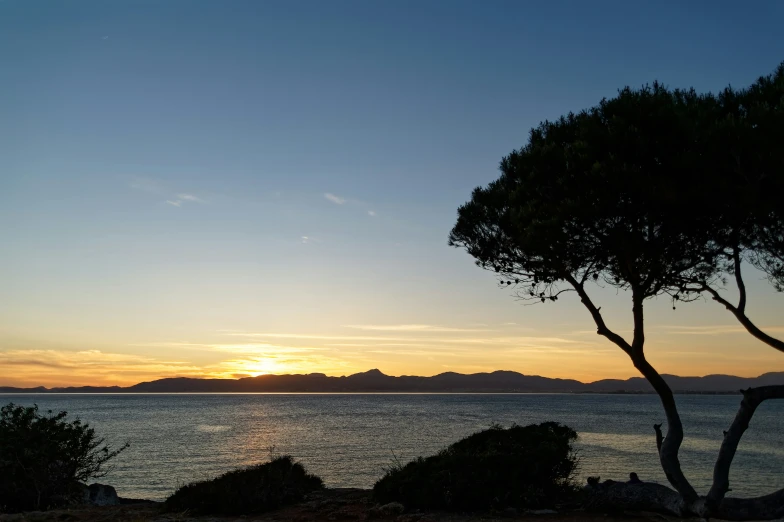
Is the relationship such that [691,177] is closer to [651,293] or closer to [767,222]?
[767,222]

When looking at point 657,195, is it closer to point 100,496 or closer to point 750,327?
point 750,327

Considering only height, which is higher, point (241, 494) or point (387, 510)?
point (241, 494)

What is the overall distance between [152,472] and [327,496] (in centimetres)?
2537

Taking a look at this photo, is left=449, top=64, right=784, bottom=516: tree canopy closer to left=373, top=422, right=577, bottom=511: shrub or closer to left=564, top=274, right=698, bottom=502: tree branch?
left=564, top=274, right=698, bottom=502: tree branch

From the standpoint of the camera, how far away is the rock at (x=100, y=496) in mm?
17906

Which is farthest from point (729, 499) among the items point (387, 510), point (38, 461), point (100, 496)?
point (100, 496)

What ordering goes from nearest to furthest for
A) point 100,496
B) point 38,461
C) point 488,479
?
1. point 488,479
2. point 38,461
3. point 100,496

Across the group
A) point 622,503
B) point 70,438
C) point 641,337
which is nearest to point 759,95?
point 641,337

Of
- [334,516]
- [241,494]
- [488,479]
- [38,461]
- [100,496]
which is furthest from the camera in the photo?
[100,496]

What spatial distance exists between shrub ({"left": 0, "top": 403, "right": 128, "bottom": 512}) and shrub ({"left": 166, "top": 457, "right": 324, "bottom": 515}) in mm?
3271

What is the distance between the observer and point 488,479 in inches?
525

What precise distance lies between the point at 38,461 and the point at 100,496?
9.72 ft

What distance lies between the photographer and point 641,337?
12531 millimetres

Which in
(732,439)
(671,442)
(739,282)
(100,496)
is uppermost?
(739,282)
